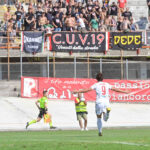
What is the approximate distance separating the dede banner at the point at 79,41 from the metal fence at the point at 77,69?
33.4 inches

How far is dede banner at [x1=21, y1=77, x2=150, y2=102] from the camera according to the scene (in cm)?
3400

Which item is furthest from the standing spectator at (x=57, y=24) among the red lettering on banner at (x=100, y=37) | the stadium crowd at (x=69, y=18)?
the red lettering on banner at (x=100, y=37)

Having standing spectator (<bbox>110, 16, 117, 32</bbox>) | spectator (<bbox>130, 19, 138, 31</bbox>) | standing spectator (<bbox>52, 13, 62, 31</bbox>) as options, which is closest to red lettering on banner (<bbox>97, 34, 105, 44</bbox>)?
standing spectator (<bbox>110, 16, 117, 32</bbox>)

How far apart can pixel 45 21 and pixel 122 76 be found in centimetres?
553

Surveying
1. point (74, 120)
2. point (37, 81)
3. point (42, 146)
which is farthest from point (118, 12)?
point (42, 146)

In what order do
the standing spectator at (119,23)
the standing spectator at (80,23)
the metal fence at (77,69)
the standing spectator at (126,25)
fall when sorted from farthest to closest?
the standing spectator at (119,23), the standing spectator at (80,23), the standing spectator at (126,25), the metal fence at (77,69)

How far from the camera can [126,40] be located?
35.3 meters

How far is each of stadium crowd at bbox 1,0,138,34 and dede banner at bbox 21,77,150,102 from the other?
3.04 m

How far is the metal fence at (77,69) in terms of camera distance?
34281 millimetres

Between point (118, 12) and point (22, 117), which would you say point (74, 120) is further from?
point (118, 12)

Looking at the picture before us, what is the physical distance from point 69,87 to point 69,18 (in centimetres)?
401

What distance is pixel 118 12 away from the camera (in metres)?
37.3

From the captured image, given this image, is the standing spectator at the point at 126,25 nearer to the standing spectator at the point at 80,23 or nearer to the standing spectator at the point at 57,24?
the standing spectator at the point at 80,23

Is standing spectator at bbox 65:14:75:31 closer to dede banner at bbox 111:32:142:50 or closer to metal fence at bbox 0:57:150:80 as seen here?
metal fence at bbox 0:57:150:80
